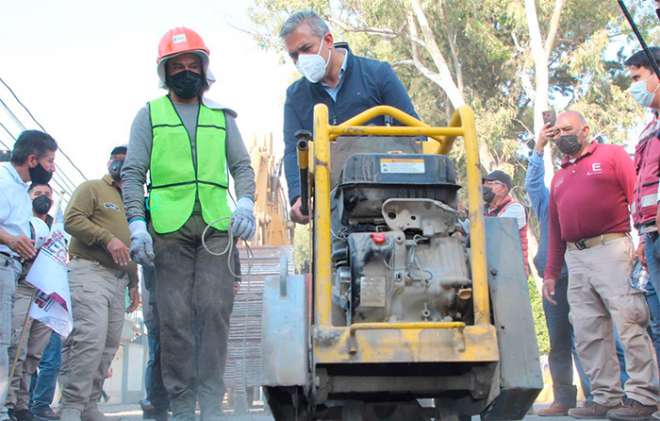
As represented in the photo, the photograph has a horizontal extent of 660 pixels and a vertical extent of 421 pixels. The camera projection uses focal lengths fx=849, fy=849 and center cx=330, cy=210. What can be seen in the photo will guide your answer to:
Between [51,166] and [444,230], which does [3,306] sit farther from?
[444,230]

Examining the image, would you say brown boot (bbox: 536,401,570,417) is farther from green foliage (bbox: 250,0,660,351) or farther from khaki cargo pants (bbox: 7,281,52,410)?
green foliage (bbox: 250,0,660,351)

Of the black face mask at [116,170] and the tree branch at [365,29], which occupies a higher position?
the tree branch at [365,29]

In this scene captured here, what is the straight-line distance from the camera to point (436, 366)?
3873 mm

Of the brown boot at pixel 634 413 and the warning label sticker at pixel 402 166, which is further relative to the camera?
the brown boot at pixel 634 413

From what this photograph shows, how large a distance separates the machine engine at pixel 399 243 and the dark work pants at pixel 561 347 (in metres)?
3.71

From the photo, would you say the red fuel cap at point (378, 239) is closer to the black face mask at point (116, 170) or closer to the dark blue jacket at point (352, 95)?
the dark blue jacket at point (352, 95)

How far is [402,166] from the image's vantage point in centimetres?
416

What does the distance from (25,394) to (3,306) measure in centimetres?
224

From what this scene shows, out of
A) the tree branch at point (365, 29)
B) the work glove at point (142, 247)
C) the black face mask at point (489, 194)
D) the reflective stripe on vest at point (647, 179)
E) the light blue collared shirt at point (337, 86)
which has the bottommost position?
the work glove at point (142, 247)

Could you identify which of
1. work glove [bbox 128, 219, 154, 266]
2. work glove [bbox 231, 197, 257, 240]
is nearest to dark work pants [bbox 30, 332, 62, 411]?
work glove [bbox 128, 219, 154, 266]

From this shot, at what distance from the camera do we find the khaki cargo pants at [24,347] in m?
7.13

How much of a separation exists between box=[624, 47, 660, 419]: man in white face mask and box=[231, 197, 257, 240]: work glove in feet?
8.57

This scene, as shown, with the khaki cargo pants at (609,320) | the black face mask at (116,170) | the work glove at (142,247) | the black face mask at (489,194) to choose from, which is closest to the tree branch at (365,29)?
the black face mask at (489,194)

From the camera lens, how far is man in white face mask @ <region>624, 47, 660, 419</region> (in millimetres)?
5754
